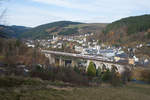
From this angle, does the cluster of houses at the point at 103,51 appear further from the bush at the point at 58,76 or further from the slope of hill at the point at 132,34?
the bush at the point at 58,76

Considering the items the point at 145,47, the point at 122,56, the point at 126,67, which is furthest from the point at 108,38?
the point at 126,67

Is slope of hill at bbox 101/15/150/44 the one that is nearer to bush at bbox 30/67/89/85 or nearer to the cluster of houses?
the cluster of houses

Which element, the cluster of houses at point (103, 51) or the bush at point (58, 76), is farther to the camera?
the cluster of houses at point (103, 51)

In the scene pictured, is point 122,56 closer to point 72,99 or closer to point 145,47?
point 145,47

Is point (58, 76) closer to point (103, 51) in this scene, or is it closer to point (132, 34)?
point (103, 51)

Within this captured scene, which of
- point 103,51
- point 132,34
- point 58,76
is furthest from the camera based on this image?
point 132,34

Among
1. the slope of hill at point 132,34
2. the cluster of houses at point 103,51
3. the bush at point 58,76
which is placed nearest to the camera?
the bush at point 58,76

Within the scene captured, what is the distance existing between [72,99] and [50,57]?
36943mm

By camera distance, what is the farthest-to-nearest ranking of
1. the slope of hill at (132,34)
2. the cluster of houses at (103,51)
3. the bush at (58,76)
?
the slope of hill at (132,34) < the cluster of houses at (103,51) < the bush at (58,76)

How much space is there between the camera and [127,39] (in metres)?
66.6

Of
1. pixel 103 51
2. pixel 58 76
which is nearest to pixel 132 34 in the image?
pixel 103 51

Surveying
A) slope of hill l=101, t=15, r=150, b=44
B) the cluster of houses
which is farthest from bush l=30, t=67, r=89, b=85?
slope of hill l=101, t=15, r=150, b=44

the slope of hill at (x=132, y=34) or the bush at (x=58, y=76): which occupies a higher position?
the slope of hill at (x=132, y=34)

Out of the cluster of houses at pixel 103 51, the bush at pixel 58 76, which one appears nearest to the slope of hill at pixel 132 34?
the cluster of houses at pixel 103 51
